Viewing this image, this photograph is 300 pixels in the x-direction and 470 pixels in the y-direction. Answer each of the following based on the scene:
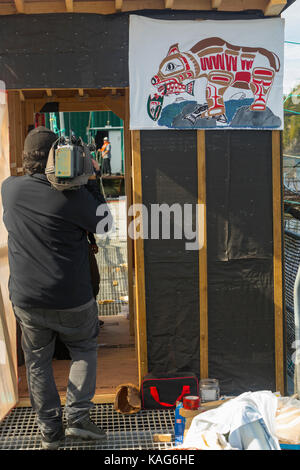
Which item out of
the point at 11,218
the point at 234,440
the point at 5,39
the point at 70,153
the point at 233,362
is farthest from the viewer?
→ the point at 233,362

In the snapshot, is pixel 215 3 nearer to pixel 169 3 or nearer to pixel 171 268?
pixel 169 3

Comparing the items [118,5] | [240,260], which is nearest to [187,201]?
[240,260]

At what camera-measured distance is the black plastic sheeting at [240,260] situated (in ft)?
Answer: 14.6

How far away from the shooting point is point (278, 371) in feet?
15.0

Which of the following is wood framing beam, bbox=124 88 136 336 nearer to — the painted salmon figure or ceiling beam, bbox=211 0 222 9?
the painted salmon figure

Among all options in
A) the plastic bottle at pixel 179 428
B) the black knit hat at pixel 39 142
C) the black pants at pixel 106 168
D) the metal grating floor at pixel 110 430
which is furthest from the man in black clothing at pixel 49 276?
the black pants at pixel 106 168

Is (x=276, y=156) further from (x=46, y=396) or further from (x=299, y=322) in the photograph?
(x=46, y=396)

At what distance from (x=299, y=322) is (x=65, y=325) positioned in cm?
156

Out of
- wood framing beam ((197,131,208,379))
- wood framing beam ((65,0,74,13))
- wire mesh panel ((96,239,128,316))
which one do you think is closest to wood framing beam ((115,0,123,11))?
wood framing beam ((65,0,74,13))

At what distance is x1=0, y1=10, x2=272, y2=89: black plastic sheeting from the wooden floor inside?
258cm

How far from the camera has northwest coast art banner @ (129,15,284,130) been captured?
431cm

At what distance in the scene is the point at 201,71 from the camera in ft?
14.2

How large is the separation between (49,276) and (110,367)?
1.95 m
